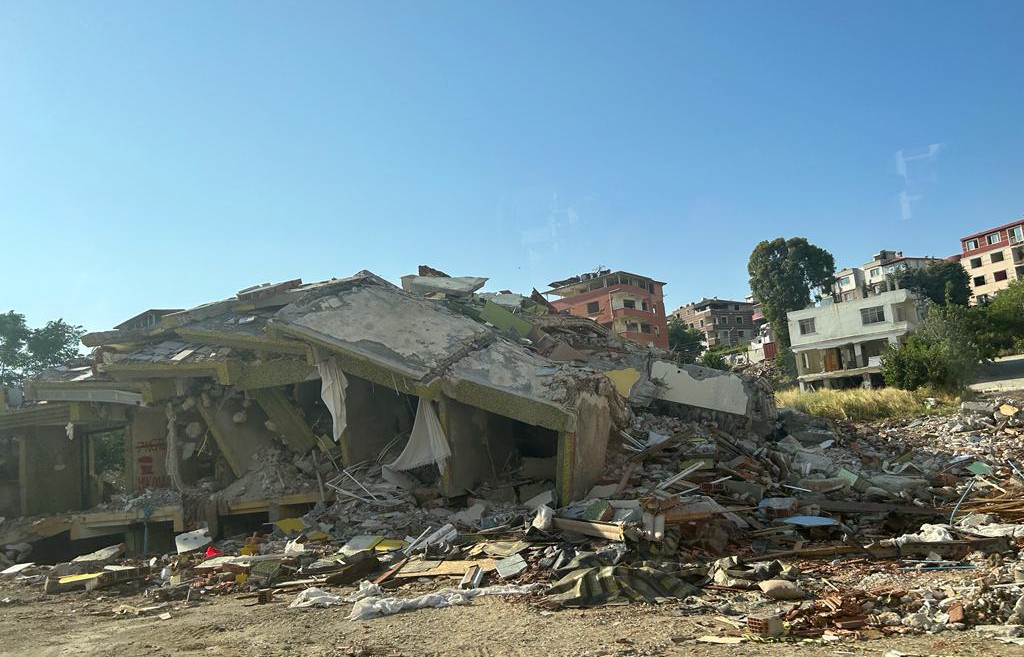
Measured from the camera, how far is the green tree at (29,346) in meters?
30.7

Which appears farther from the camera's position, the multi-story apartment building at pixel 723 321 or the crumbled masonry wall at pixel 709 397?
Result: the multi-story apartment building at pixel 723 321

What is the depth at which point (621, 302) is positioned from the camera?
5462 centimetres

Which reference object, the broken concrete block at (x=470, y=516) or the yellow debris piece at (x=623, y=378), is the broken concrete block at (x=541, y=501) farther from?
the yellow debris piece at (x=623, y=378)

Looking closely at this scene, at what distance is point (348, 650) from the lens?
582 cm

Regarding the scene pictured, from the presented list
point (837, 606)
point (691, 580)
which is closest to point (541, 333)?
point (691, 580)

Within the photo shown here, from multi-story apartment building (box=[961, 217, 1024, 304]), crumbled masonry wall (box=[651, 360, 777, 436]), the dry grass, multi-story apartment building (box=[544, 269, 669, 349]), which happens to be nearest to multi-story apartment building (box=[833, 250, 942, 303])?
multi-story apartment building (box=[961, 217, 1024, 304])

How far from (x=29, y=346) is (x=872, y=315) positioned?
4614cm

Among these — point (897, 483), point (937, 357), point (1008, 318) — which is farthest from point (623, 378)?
point (1008, 318)

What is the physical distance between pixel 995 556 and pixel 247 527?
1281cm

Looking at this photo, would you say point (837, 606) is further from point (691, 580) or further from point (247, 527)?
point (247, 527)

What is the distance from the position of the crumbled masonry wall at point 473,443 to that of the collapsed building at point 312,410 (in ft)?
0.11

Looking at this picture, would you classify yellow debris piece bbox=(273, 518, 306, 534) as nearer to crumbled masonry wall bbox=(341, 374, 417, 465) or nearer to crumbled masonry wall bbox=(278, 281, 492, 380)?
crumbled masonry wall bbox=(341, 374, 417, 465)

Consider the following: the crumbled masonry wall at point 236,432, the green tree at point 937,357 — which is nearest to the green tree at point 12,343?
the crumbled masonry wall at point 236,432

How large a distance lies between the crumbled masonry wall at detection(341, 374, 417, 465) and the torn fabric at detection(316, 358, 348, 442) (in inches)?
12.1
